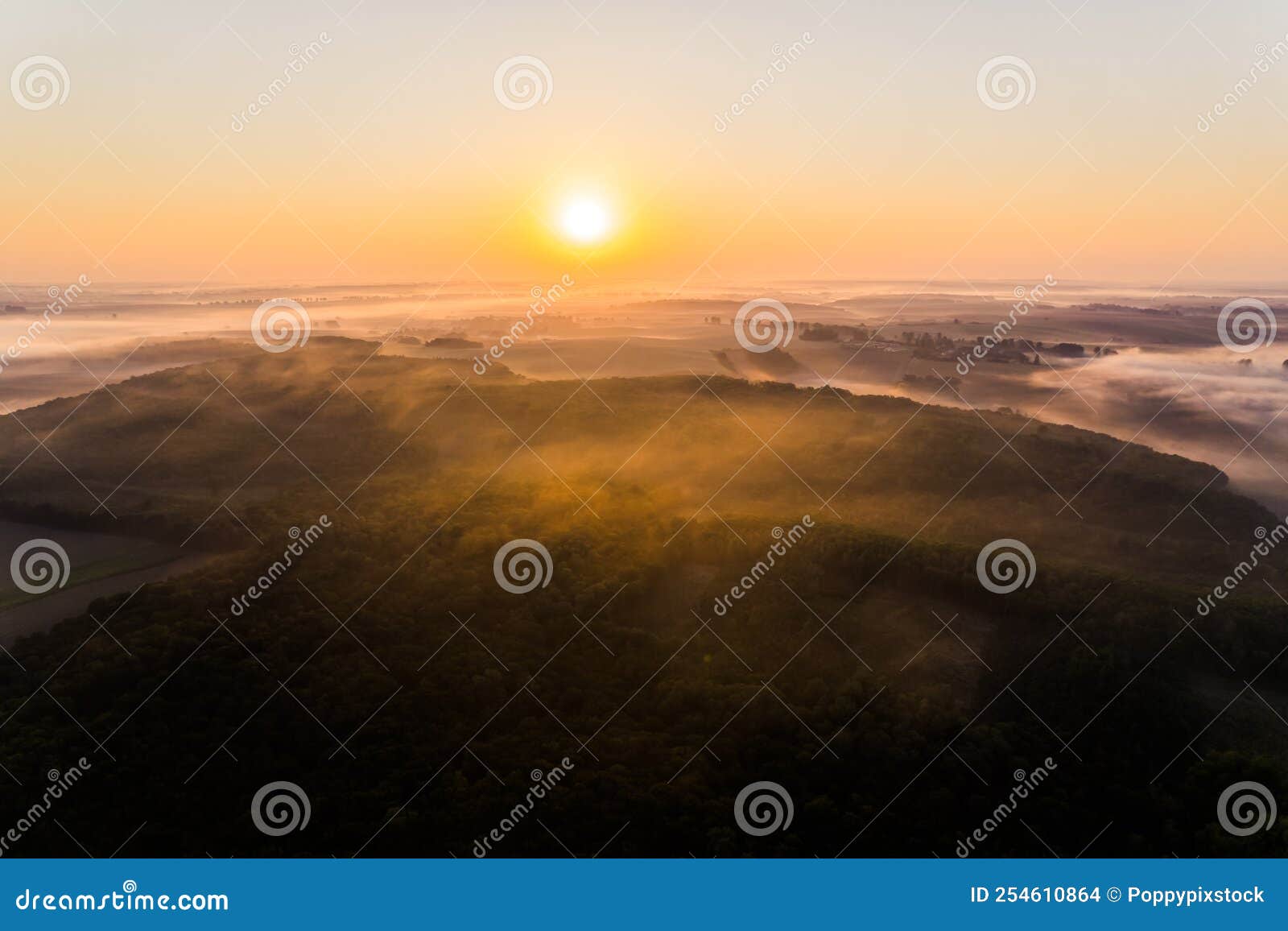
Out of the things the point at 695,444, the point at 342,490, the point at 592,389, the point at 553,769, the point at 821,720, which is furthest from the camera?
the point at 592,389

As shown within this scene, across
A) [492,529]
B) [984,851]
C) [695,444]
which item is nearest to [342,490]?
[492,529]

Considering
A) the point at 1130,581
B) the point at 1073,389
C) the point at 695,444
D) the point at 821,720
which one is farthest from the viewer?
the point at 1073,389

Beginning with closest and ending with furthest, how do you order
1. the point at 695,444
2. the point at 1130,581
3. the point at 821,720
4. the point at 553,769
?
the point at 553,769 < the point at 821,720 < the point at 1130,581 < the point at 695,444

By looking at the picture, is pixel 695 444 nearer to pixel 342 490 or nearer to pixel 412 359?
pixel 342 490

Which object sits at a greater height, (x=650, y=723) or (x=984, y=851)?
(x=984, y=851)

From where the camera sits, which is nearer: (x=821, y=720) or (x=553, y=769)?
(x=553, y=769)

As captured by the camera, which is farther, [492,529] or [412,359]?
[412,359]
